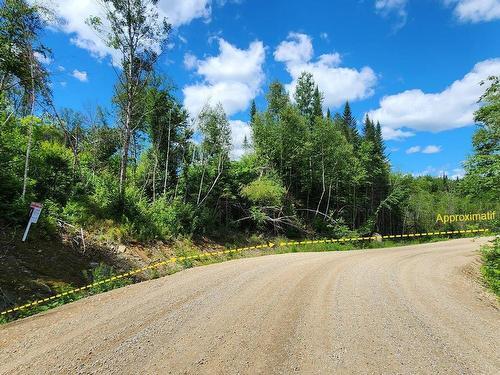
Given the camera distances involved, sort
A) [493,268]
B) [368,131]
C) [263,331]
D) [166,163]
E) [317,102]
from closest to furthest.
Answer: [263,331], [493,268], [166,163], [317,102], [368,131]

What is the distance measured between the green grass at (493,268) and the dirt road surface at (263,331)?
0.79 m

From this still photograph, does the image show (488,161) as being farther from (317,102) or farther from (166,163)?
(317,102)

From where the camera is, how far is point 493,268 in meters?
10.3

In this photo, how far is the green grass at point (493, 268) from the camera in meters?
9.19

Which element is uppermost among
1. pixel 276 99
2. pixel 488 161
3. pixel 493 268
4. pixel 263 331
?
pixel 276 99

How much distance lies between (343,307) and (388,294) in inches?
66.5

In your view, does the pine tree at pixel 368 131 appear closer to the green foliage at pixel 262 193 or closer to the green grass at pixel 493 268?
the green foliage at pixel 262 193

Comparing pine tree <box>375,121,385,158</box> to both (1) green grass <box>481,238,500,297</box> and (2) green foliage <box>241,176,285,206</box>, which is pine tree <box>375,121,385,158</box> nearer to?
(2) green foliage <box>241,176,285,206</box>

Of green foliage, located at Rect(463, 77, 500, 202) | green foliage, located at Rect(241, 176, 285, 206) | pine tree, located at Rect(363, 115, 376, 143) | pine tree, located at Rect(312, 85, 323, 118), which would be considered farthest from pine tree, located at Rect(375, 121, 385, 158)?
green foliage, located at Rect(463, 77, 500, 202)

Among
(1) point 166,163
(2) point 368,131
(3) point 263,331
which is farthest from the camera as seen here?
(2) point 368,131

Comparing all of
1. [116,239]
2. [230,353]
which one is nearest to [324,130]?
[116,239]

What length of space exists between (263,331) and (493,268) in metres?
8.63

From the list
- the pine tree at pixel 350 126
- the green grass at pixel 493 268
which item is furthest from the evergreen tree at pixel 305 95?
the green grass at pixel 493 268

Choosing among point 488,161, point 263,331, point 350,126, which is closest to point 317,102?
point 350,126
